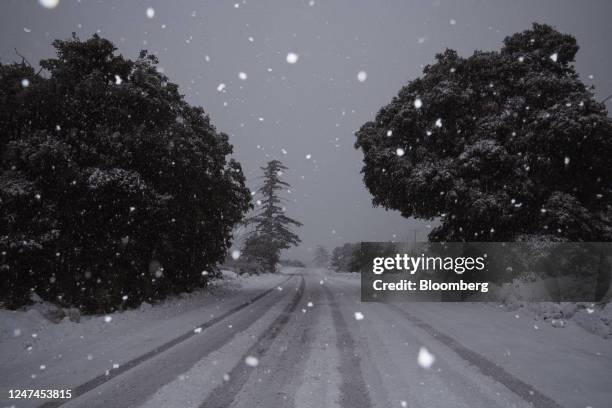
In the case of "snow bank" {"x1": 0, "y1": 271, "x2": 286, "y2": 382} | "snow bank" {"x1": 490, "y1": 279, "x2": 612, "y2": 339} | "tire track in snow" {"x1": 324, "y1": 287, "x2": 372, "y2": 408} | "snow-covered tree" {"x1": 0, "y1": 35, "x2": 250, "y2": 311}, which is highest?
"snow-covered tree" {"x1": 0, "y1": 35, "x2": 250, "y2": 311}

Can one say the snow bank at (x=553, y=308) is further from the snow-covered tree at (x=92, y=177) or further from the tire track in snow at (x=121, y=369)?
the snow-covered tree at (x=92, y=177)

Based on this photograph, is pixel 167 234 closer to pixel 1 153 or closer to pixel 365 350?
pixel 1 153

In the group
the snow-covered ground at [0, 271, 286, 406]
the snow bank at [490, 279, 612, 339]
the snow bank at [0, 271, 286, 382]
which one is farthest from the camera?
the snow bank at [490, 279, 612, 339]

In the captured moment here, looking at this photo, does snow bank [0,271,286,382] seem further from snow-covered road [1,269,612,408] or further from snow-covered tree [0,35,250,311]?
snow-covered tree [0,35,250,311]

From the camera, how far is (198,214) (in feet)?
43.2

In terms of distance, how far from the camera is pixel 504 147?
12.7 metres

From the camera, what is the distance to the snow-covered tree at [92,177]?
8914 millimetres

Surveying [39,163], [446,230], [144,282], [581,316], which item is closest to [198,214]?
[144,282]

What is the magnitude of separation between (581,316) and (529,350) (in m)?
3.32

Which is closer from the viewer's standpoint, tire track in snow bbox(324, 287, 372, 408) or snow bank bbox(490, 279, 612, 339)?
tire track in snow bbox(324, 287, 372, 408)

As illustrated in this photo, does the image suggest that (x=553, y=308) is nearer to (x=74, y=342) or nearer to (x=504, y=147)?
(x=504, y=147)

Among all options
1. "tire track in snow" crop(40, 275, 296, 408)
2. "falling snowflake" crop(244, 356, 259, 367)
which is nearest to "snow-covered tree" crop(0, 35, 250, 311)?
"tire track in snow" crop(40, 275, 296, 408)

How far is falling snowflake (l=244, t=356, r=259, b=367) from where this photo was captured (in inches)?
215

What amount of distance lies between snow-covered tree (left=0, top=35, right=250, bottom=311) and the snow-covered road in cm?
401
